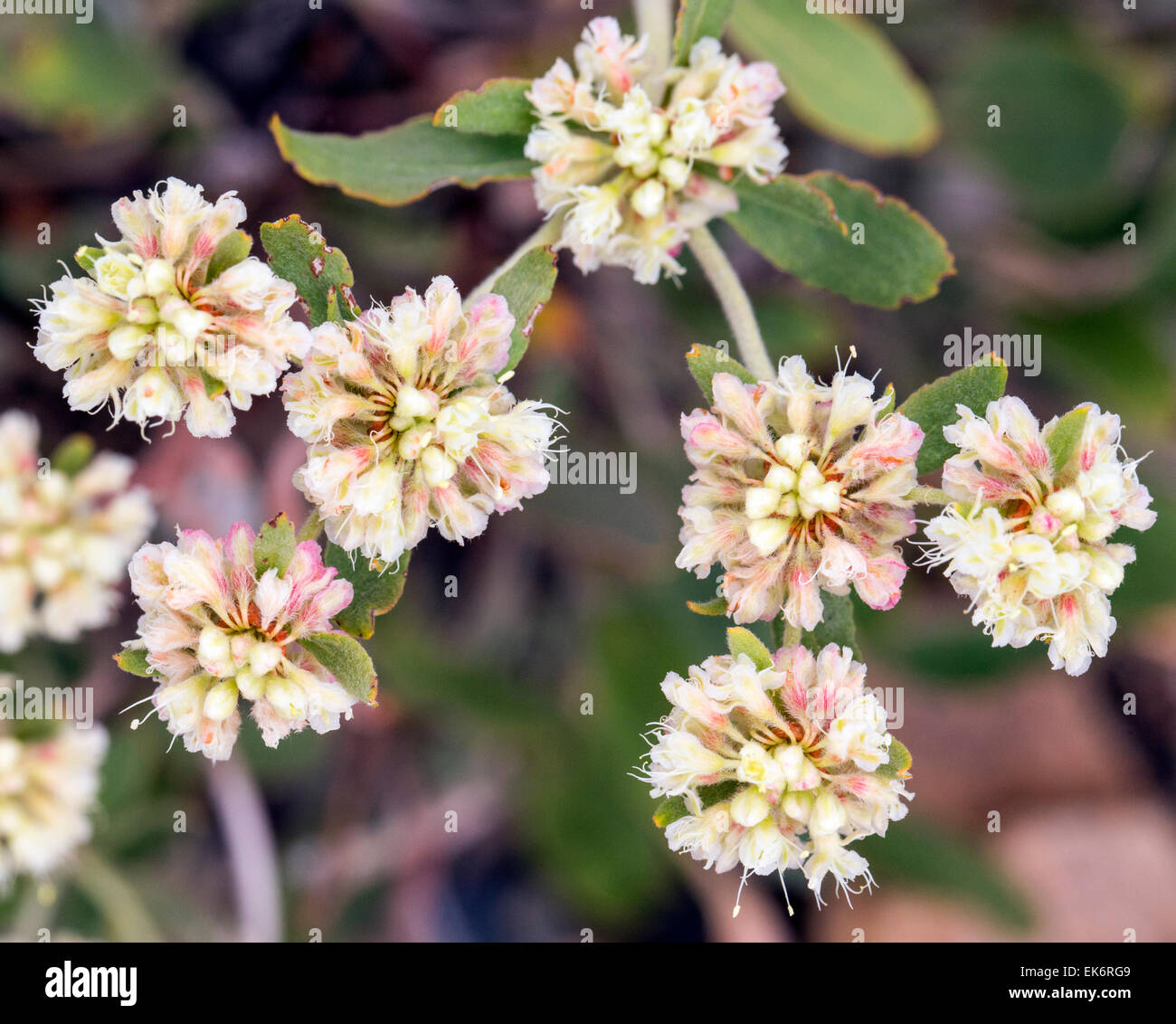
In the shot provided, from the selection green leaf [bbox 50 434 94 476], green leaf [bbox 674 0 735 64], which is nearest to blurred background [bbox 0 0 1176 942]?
green leaf [bbox 50 434 94 476]

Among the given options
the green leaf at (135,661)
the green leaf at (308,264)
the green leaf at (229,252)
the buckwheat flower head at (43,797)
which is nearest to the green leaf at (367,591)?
the green leaf at (135,661)

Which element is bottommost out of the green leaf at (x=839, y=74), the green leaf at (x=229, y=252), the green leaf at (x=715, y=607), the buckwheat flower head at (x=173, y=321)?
the green leaf at (x=715, y=607)

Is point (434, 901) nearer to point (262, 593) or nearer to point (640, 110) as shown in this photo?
point (262, 593)

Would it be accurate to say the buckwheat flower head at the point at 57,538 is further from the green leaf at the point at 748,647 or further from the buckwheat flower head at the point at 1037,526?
the buckwheat flower head at the point at 1037,526

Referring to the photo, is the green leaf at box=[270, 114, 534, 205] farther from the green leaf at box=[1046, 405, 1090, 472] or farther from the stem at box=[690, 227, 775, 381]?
the green leaf at box=[1046, 405, 1090, 472]

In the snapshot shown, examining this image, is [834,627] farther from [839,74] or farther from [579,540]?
[579,540]
